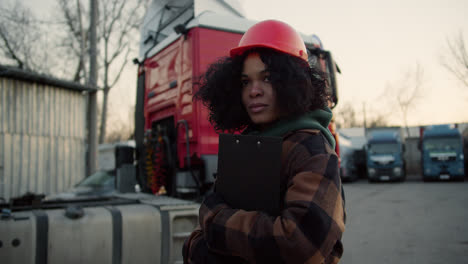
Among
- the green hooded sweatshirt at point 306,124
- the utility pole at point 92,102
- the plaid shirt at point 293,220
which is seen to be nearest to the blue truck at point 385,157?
the utility pole at point 92,102

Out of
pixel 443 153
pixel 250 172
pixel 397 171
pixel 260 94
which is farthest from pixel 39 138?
pixel 443 153

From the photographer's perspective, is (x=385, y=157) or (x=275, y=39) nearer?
(x=275, y=39)

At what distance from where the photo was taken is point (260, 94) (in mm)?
1392

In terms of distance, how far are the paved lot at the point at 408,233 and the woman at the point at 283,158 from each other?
4.15 m

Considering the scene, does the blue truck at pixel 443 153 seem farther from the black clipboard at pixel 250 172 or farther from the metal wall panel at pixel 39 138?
the black clipboard at pixel 250 172

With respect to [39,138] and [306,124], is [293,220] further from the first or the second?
[39,138]

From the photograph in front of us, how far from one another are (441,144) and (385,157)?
302 centimetres

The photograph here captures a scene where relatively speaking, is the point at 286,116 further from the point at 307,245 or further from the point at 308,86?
the point at 307,245

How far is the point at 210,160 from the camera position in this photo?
399cm

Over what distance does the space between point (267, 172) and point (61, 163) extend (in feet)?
35.7

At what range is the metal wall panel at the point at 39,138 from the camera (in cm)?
939

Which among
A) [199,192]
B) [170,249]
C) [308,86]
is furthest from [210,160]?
[308,86]

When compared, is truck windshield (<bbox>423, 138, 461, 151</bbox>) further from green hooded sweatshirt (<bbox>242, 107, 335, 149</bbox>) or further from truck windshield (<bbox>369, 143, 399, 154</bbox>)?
green hooded sweatshirt (<bbox>242, 107, 335, 149</bbox>)

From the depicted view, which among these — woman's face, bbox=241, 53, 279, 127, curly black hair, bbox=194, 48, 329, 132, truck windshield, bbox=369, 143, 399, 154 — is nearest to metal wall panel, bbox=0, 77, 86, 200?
curly black hair, bbox=194, 48, 329, 132
